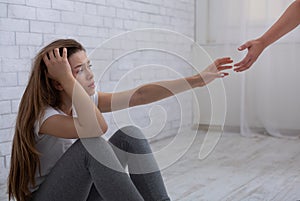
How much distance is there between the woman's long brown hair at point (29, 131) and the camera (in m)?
1.10

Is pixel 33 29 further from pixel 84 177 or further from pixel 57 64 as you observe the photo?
pixel 84 177

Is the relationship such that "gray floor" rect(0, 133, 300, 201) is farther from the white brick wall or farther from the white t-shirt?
the white brick wall

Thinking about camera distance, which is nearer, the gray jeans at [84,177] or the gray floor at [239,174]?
the gray jeans at [84,177]

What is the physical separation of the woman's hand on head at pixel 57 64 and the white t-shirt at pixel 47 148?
0.09 meters

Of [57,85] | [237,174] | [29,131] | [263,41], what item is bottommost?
[237,174]

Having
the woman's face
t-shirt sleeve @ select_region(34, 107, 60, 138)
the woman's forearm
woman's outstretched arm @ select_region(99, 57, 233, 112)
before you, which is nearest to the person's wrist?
woman's outstretched arm @ select_region(99, 57, 233, 112)

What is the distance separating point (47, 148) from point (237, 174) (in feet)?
4.18

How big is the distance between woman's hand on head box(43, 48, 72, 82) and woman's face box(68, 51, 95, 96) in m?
0.06

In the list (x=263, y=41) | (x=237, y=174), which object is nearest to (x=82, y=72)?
(x=263, y=41)

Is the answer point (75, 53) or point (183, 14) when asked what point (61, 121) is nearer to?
point (75, 53)

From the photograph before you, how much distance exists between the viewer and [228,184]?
2.01 metres

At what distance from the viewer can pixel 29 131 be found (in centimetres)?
111

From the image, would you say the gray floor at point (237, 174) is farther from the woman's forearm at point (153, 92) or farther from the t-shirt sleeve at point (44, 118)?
the t-shirt sleeve at point (44, 118)

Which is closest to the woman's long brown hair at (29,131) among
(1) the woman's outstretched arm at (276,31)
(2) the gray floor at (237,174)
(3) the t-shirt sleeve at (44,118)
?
(3) the t-shirt sleeve at (44,118)
